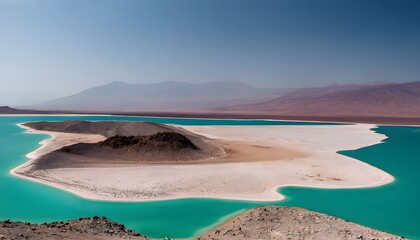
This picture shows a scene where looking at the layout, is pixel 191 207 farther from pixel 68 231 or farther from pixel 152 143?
pixel 152 143

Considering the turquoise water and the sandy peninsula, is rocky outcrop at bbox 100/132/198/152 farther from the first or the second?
the turquoise water

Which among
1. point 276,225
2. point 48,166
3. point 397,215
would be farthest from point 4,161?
point 397,215

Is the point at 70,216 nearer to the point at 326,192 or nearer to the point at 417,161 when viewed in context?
the point at 326,192

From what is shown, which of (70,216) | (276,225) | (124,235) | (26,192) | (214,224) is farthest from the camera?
(26,192)

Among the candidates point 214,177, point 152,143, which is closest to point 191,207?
point 214,177

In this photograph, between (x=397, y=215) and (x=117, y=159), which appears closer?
(x=397, y=215)

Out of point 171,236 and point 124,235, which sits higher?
point 124,235

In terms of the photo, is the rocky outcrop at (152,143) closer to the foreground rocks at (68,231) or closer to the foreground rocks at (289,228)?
the foreground rocks at (289,228)
